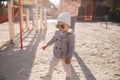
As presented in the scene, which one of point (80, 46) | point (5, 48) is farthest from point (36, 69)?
point (80, 46)

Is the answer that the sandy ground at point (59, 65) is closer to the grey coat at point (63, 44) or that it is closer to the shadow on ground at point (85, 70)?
the shadow on ground at point (85, 70)

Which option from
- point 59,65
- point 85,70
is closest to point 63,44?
point 85,70

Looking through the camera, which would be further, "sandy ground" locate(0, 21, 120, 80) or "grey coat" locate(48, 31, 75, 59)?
"sandy ground" locate(0, 21, 120, 80)

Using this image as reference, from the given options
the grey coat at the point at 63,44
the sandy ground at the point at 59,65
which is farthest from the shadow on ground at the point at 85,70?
the grey coat at the point at 63,44

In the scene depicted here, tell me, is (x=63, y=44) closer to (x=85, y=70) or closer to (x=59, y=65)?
(x=85, y=70)

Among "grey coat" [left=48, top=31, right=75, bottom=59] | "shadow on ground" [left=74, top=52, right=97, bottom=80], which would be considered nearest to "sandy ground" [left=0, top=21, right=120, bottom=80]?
"shadow on ground" [left=74, top=52, right=97, bottom=80]

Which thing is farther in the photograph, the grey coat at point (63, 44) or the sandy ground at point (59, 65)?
the sandy ground at point (59, 65)

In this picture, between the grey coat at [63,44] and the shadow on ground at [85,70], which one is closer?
the grey coat at [63,44]

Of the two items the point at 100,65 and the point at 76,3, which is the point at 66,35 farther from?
the point at 76,3

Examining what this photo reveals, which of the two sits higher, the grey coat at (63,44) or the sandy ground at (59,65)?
the grey coat at (63,44)

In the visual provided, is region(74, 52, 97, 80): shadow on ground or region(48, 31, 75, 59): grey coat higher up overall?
region(48, 31, 75, 59): grey coat

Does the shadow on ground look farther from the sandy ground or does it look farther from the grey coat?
the grey coat

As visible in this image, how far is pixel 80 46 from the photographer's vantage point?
6.30m

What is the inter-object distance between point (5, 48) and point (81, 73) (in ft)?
8.45
